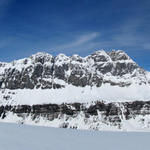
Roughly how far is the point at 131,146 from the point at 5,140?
6.59 metres

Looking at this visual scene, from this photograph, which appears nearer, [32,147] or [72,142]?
[32,147]

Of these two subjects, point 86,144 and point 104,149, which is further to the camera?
point 86,144

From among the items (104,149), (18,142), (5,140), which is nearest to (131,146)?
(104,149)

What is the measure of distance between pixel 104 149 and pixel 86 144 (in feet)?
4.52

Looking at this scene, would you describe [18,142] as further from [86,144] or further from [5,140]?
[86,144]

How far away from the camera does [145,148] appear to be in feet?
34.7

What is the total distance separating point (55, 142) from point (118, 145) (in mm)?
3304

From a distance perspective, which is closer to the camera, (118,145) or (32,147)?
(32,147)

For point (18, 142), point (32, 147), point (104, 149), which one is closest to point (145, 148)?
point (104, 149)

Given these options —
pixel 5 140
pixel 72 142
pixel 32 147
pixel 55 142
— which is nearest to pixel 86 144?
pixel 72 142

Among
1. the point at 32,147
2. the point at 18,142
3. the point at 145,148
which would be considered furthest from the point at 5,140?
the point at 145,148

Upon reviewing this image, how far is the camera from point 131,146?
11.0 m

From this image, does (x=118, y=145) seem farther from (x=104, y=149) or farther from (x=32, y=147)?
(x=32, y=147)

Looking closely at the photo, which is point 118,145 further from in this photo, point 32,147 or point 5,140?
point 5,140
